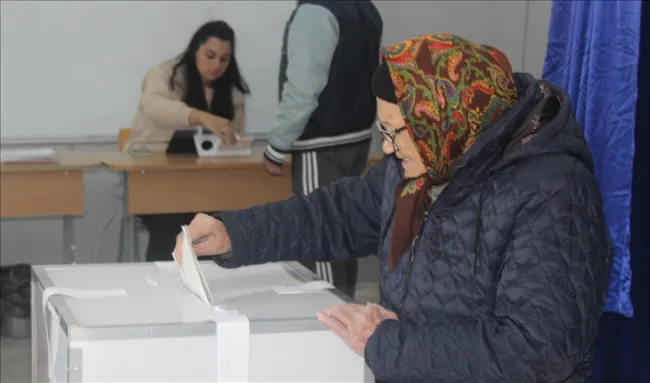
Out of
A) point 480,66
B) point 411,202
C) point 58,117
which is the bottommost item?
point 58,117

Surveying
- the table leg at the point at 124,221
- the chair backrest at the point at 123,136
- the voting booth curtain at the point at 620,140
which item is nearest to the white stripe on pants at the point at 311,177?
the table leg at the point at 124,221

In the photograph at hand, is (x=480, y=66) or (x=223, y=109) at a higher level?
(x=480, y=66)

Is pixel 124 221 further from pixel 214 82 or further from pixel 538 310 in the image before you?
pixel 538 310

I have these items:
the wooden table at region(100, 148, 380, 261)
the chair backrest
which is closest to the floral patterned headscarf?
the wooden table at region(100, 148, 380, 261)

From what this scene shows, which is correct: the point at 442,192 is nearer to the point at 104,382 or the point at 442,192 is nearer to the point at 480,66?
the point at 480,66

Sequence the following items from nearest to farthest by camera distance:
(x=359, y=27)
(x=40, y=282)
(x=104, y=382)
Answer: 1. (x=104, y=382)
2. (x=40, y=282)
3. (x=359, y=27)

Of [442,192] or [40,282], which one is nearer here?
[442,192]

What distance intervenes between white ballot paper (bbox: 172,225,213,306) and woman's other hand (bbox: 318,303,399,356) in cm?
21

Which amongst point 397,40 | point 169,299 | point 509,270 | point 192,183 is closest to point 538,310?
point 509,270

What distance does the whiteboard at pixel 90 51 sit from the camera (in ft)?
14.8

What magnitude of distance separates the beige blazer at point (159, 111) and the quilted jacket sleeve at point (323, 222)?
2.32 metres

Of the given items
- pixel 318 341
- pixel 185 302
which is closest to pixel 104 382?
pixel 185 302

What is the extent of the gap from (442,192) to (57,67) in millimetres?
3547

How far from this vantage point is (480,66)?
54.4 inches
